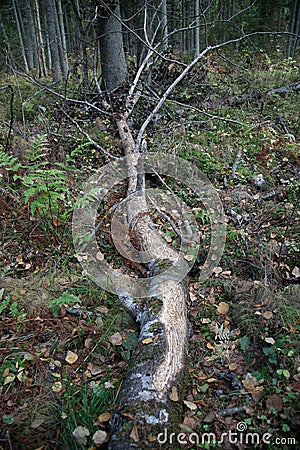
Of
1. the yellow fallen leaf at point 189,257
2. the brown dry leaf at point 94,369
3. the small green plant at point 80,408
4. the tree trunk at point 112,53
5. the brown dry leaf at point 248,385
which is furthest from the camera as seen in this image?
the tree trunk at point 112,53

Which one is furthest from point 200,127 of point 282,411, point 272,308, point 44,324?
point 282,411

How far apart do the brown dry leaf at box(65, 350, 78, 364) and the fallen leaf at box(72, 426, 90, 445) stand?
0.61 metres

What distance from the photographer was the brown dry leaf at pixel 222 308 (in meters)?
3.24

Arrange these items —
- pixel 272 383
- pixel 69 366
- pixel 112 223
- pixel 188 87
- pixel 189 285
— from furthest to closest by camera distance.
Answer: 1. pixel 188 87
2. pixel 112 223
3. pixel 189 285
4. pixel 69 366
5. pixel 272 383

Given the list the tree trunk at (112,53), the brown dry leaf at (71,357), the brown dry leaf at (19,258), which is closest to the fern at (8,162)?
the brown dry leaf at (19,258)

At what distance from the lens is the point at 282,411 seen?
2332mm

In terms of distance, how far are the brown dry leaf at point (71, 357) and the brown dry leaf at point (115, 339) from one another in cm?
34

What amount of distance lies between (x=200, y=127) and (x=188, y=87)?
1.93 metres

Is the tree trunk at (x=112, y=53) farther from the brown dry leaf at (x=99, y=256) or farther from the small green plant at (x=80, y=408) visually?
the small green plant at (x=80, y=408)

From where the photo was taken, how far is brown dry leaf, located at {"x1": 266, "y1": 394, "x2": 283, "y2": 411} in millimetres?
2350

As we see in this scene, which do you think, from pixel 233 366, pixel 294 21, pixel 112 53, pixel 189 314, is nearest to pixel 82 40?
pixel 112 53

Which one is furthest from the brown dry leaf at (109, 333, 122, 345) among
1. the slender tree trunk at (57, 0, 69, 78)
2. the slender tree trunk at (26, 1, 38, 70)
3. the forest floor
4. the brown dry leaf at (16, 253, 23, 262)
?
the slender tree trunk at (26, 1, 38, 70)

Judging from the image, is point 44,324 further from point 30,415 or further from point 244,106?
point 244,106

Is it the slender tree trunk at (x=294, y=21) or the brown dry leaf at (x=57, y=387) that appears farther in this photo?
the slender tree trunk at (x=294, y=21)
